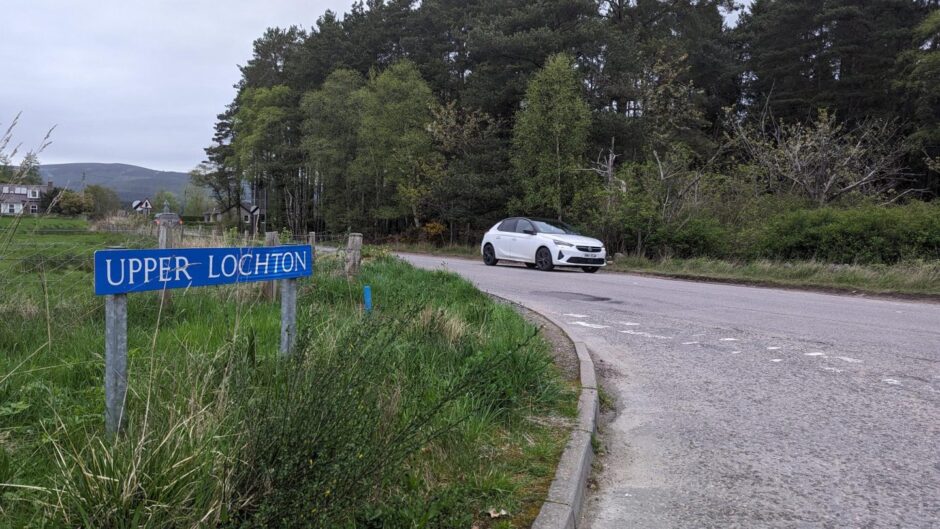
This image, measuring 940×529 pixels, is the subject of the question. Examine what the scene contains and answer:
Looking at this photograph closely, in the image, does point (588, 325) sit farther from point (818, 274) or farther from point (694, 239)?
point (694, 239)

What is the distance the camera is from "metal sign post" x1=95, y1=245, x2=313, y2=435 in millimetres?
2693

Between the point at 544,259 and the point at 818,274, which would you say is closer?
the point at 818,274

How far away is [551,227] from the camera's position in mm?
18500

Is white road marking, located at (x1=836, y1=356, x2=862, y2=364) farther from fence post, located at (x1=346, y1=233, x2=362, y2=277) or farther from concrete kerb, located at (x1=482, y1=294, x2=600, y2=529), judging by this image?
fence post, located at (x1=346, y1=233, x2=362, y2=277)

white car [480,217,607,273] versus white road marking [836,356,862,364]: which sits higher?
white car [480,217,607,273]

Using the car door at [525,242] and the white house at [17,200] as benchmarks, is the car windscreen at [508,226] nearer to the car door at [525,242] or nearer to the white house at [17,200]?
the car door at [525,242]

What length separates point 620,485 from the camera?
3.66 meters

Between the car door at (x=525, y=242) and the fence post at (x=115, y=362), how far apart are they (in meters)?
15.7

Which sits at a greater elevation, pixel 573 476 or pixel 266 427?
pixel 266 427

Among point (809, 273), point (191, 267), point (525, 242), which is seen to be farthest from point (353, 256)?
point (809, 273)

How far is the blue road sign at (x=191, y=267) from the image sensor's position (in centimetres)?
268

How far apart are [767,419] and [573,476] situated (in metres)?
2.18

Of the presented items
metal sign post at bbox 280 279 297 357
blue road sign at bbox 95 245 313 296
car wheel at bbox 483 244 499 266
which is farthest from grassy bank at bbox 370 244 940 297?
blue road sign at bbox 95 245 313 296

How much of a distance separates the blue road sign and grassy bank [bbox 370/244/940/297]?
13.5 metres
